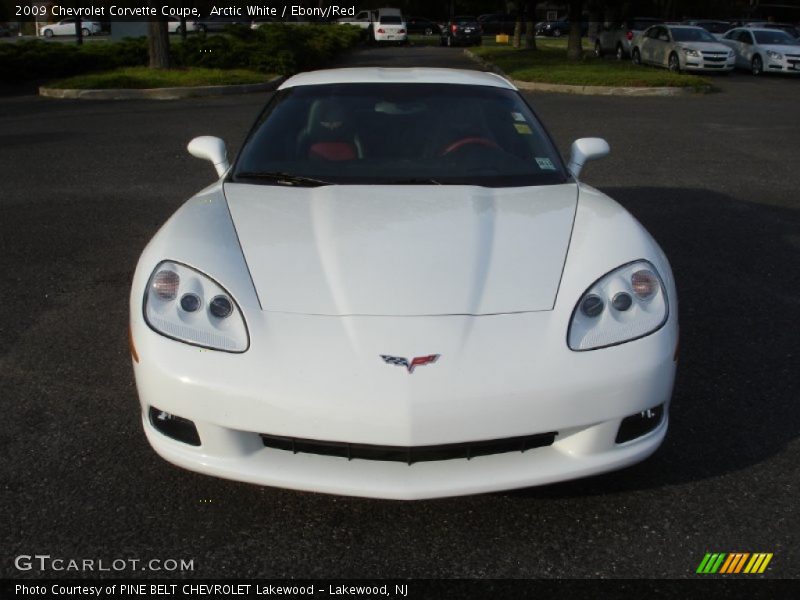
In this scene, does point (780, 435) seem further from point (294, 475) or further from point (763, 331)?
point (294, 475)

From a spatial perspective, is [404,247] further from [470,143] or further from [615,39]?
[615,39]

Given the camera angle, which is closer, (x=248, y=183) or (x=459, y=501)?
(x=459, y=501)

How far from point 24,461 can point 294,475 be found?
1.24 metres

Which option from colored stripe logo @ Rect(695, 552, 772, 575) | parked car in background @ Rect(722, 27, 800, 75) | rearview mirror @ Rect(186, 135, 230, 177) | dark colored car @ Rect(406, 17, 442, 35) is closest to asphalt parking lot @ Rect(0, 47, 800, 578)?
colored stripe logo @ Rect(695, 552, 772, 575)

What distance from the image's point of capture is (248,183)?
12.4 ft

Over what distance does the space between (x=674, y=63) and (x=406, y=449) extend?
79.9 feet

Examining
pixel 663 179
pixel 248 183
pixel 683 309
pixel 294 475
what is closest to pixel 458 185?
pixel 248 183

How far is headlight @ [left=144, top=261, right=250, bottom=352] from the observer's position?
2709mm

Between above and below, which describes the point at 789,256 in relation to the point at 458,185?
below

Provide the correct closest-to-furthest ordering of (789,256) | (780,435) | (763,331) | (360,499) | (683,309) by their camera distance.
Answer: (360,499) < (780,435) < (763,331) < (683,309) < (789,256)

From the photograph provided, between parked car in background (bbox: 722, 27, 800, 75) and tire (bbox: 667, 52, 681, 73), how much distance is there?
280 cm

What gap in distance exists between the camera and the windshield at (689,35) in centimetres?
2462

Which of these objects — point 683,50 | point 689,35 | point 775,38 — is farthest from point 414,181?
point 775,38

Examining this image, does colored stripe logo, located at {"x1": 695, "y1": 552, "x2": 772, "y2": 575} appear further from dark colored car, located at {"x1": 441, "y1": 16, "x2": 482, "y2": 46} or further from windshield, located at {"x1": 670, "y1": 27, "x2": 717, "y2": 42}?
dark colored car, located at {"x1": 441, "y1": 16, "x2": 482, "y2": 46}
